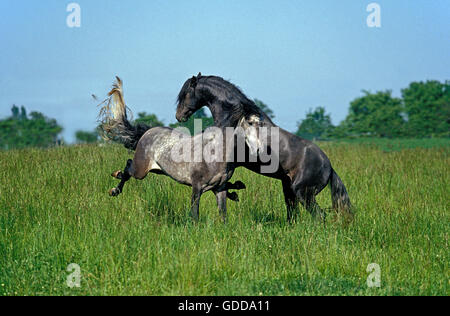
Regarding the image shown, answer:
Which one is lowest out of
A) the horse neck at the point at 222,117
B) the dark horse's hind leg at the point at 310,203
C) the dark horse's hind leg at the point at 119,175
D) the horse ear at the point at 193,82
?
the dark horse's hind leg at the point at 310,203

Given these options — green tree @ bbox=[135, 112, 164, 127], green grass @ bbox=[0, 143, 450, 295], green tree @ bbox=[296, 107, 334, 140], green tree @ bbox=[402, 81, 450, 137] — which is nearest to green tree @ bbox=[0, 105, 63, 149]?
green tree @ bbox=[296, 107, 334, 140]

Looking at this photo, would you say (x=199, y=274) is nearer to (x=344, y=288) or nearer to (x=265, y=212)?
(x=344, y=288)

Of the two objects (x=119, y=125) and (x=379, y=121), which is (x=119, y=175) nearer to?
(x=119, y=125)

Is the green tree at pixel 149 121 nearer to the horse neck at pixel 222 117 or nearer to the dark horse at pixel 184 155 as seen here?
the dark horse at pixel 184 155

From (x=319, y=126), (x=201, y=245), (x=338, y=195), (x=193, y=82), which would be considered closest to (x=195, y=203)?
(x=201, y=245)

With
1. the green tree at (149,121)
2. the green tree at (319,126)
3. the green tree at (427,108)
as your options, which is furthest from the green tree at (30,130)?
the green tree at (149,121)

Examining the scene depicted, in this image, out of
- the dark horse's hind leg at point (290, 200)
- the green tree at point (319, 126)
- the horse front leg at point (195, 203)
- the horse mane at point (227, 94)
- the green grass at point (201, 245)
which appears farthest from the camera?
the green tree at point (319, 126)

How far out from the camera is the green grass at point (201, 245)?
477 cm

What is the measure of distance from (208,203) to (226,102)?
2.29 m

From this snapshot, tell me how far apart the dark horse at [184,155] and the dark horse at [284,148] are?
262 mm

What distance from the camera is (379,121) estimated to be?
153 feet

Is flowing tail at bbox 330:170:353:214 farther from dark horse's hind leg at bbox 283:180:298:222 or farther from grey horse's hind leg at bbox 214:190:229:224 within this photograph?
grey horse's hind leg at bbox 214:190:229:224

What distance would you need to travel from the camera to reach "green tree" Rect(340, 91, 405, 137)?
44.1 meters
